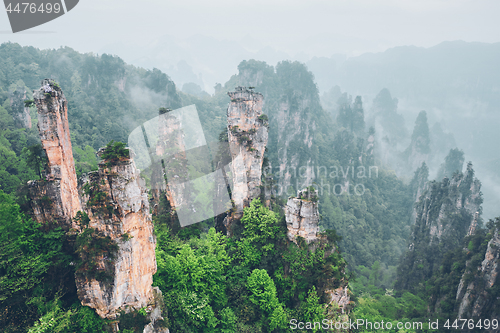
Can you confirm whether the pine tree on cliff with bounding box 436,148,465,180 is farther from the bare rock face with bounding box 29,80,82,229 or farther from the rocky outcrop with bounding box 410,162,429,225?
the bare rock face with bounding box 29,80,82,229

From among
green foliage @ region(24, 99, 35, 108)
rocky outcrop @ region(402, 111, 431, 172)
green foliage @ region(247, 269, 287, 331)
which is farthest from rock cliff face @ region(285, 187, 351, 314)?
rocky outcrop @ region(402, 111, 431, 172)

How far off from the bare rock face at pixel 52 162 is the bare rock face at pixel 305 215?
12937 mm

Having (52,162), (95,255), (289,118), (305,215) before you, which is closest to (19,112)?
(52,162)

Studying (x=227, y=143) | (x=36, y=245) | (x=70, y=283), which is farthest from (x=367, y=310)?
(x=36, y=245)

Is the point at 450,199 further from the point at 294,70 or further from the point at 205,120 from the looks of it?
the point at 294,70

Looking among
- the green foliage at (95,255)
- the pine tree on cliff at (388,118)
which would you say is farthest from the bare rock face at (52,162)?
the pine tree on cliff at (388,118)

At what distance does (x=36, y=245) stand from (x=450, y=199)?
47.9 meters

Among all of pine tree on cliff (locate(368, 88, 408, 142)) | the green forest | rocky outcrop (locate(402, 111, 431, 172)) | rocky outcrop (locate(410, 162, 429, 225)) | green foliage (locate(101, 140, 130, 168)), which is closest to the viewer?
green foliage (locate(101, 140, 130, 168))

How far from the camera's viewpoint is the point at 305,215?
1905cm

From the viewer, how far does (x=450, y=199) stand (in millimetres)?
41750

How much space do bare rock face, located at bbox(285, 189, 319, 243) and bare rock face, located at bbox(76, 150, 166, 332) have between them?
392 inches

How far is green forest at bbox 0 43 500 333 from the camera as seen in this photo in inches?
533

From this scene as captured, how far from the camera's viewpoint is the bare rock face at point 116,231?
42.0 feet

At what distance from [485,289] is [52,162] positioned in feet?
105
